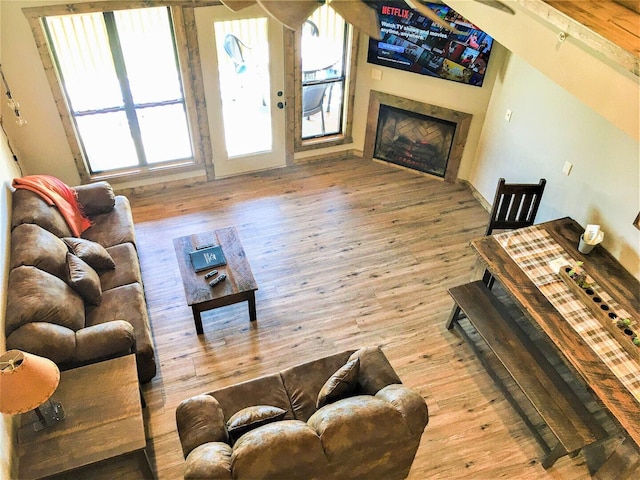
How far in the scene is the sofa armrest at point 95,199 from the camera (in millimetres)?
4586

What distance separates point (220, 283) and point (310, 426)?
1647 mm

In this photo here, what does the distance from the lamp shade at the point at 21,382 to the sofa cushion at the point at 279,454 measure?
1.07 metres

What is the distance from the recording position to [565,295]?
3621mm

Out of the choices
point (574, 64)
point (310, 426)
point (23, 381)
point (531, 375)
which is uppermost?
point (574, 64)

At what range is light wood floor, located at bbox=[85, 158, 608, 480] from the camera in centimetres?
357

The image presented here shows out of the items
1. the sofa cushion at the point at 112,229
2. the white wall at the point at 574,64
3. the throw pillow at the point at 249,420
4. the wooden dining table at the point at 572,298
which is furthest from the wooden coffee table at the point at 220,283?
the white wall at the point at 574,64

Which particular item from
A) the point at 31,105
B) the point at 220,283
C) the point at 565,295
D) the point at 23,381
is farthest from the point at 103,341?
the point at 565,295

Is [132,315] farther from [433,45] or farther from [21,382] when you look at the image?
[433,45]

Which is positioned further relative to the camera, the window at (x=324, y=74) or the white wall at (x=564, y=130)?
the window at (x=324, y=74)

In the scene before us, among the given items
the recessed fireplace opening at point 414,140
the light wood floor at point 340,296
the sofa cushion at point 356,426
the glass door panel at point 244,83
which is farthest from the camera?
the recessed fireplace opening at point 414,140

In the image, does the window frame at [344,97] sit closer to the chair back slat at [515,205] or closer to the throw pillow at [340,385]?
the chair back slat at [515,205]

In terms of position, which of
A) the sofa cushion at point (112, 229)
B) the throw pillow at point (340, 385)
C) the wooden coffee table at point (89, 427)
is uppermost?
the throw pillow at point (340, 385)

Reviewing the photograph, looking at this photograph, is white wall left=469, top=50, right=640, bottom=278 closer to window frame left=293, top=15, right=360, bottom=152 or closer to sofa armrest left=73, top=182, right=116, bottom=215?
window frame left=293, top=15, right=360, bottom=152

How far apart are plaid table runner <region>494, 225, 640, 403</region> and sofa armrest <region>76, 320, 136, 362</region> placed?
2980mm
